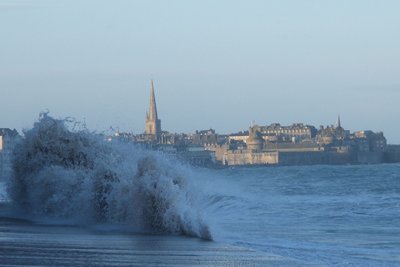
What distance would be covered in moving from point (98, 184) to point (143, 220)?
430 cm

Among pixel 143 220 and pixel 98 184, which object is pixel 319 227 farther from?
pixel 143 220

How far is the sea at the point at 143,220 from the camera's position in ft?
61.3

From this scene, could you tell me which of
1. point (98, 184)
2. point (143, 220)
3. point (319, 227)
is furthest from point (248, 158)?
point (143, 220)

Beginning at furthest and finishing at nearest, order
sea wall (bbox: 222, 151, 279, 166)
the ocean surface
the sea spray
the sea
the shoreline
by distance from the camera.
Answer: sea wall (bbox: 222, 151, 279, 166), the sea spray, the ocean surface, the sea, the shoreline

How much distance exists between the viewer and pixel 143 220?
24625 millimetres

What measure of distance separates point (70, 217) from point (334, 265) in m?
11.2

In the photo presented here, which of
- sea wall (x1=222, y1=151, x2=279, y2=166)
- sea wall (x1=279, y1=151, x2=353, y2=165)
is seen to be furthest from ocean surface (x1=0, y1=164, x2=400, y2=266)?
sea wall (x1=222, y1=151, x2=279, y2=166)

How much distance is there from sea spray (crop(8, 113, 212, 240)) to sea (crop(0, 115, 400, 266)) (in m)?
0.03

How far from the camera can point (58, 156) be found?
34.6 metres

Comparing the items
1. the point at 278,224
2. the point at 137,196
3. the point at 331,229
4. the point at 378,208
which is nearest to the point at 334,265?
the point at 137,196

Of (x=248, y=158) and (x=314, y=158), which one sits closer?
(x=314, y=158)

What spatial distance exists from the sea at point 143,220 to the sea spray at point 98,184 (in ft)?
0.09

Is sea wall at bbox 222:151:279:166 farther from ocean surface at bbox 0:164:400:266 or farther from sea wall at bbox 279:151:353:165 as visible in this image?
ocean surface at bbox 0:164:400:266

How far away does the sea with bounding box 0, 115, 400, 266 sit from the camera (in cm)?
1867
